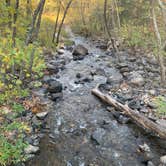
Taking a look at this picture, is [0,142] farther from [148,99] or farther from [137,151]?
[148,99]

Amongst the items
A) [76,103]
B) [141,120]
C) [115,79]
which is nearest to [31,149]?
[141,120]

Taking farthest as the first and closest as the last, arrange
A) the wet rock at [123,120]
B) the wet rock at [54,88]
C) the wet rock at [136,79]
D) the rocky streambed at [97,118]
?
the wet rock at [136,79] < the wet rock at [54,88] < the wet rock at [123,120] < the rocky streambed at [97,118]

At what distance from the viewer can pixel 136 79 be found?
1367 cm

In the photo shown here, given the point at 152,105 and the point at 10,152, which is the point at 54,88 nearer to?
the point at 152,105

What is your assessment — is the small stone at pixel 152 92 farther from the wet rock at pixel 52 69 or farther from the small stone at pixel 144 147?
the wet rock at pixel 52 69

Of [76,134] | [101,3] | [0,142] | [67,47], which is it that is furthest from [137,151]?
[101,3]

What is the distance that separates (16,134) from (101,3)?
891 inches

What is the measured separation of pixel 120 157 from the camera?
24.2 ft

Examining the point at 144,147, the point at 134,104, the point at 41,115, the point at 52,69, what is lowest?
the point at 52,69

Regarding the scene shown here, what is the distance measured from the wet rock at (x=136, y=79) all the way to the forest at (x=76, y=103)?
0.05 meters

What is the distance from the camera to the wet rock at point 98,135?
26.9 feet

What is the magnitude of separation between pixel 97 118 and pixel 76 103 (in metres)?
1.74

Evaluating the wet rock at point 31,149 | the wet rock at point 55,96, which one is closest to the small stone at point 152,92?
the wet rock at point 55,96

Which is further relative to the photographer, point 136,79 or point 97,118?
point 136,79
